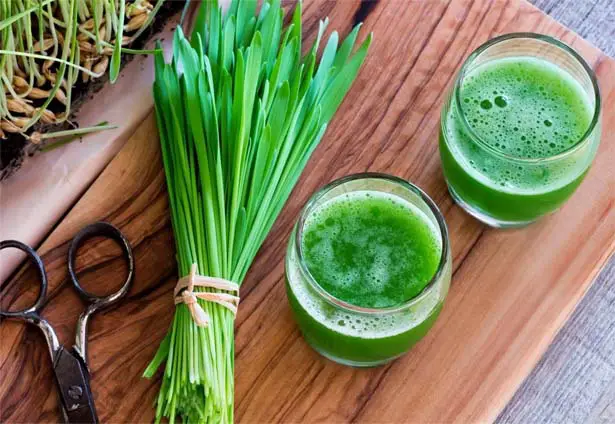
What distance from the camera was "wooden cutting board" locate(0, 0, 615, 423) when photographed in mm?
1231

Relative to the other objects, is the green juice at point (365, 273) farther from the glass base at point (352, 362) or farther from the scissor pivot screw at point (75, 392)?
the scissor pivot screw at point (75, 392)

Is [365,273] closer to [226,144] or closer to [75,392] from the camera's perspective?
[226,144]

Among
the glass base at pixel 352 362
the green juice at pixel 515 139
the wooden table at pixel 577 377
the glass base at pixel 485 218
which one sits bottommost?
the wooden table at pixel 577 377

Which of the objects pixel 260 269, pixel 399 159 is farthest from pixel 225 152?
pixel 399 159

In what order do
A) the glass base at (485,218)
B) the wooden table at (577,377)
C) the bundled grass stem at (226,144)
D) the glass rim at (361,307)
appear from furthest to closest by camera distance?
the wooden table at (577,377)
the glass base at (485,218)
the bundled grass stem at (226,144)
the glass rim at (361,307)

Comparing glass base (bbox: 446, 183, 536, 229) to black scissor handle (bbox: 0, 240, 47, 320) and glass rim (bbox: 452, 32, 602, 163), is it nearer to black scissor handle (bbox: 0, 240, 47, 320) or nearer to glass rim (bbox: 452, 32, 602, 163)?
glass rim (bbox: 452, 32, 602, 163)

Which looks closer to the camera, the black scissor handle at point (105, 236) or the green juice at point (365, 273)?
the green juice at point (365, 273)

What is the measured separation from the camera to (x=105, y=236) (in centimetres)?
131

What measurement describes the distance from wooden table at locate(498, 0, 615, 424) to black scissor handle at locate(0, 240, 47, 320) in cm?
74

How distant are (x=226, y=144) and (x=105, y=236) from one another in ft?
0.76

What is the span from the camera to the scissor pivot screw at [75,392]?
1.19m

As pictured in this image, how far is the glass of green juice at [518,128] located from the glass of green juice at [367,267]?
12 cm

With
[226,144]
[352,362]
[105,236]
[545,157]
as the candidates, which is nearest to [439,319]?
[352,362]

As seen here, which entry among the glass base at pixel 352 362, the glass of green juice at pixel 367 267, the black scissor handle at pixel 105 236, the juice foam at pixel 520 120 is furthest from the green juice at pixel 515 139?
the black scissor handle at pixel 105 236
